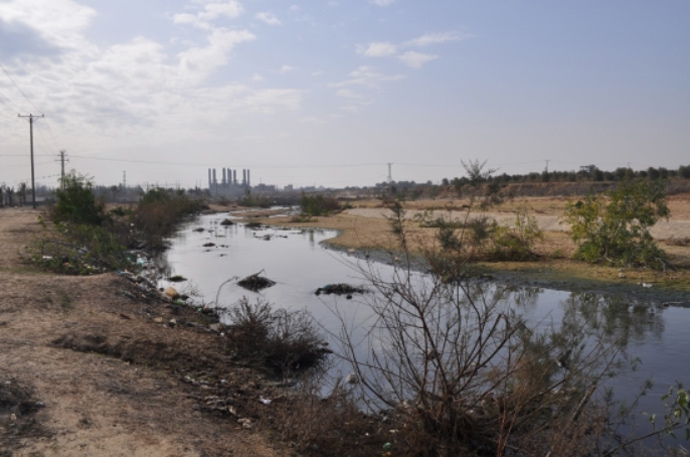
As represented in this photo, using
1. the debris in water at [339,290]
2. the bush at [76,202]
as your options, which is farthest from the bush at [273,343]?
the bush at [76,202]

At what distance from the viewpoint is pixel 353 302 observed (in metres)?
14.2

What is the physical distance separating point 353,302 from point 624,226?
952 cm

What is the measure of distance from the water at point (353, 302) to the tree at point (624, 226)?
393cm

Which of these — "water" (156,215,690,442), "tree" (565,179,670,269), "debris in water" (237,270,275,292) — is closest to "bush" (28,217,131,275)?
"water" (156,215,690,442)

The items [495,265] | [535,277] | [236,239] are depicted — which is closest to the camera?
[535,277]

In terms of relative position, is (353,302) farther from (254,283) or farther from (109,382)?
(109,382)

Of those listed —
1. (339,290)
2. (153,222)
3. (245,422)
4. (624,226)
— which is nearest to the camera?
(245,422)

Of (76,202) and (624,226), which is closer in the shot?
(624,226)

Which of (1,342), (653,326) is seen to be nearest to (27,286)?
(1,342)

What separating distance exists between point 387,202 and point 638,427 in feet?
13.2

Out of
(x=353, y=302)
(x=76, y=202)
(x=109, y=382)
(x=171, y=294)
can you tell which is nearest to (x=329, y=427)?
(x=109, y=382)

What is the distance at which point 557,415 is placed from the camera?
5.97 metres

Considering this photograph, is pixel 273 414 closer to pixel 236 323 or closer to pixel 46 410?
pixel 46 410

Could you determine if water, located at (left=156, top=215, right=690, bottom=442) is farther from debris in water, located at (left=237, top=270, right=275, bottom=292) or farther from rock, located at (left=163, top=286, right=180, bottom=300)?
rock, located at (left=163, top=286, right=180, bottom=300)
